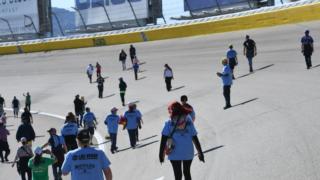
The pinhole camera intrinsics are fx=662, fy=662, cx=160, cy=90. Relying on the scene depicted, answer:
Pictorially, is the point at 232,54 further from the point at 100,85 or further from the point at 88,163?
the point at 88,163

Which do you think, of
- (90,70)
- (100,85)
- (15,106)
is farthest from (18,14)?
(100,85)

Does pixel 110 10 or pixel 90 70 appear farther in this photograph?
pixel 110 10

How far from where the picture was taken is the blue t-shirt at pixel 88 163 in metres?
7.08

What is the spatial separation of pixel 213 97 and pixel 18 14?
1669 inches

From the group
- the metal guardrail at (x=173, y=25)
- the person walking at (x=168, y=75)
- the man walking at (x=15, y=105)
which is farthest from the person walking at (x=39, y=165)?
the metal guardrail at (x=173, y=25)

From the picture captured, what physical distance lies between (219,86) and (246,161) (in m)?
14.5

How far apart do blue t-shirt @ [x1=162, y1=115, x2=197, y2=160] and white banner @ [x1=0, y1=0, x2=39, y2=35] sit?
53037mm

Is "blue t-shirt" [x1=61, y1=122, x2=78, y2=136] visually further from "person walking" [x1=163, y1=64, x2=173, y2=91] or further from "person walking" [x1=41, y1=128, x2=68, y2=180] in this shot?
"person walking" [x1=163, y1=64, x2=173, y2=91]

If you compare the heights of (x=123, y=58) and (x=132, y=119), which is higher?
(x=132, y=119)

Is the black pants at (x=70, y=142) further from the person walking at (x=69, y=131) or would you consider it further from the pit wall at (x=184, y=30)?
the pit wall at (x=184, y=30)

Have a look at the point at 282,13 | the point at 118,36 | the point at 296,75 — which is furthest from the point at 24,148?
the point at 118,36

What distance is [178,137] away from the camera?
8414 millimetres

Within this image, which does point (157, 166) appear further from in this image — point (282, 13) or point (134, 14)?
point (134, 14)

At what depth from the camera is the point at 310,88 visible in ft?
63.9
